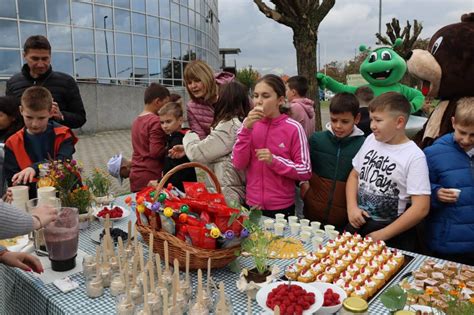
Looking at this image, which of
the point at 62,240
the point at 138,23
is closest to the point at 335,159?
the point at 62,240

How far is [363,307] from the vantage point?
138 centimetres

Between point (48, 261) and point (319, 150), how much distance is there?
1.88 metres

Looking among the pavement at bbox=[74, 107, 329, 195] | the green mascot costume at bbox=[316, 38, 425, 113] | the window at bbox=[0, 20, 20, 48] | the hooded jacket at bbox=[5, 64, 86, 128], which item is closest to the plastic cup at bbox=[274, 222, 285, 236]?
the hooded jacket at bbox=[5, 64, 86, 128]

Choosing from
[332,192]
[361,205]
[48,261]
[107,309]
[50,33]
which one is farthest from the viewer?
[50,33]

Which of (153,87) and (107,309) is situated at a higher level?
(153,87)

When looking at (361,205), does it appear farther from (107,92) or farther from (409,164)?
(107,92)

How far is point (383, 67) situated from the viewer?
468 centimetres

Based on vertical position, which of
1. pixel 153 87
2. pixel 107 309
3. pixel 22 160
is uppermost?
pixel 153 87

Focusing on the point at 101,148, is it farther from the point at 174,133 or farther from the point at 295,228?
the point at 295,228

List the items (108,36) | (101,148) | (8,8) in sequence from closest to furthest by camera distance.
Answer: (101,148) → (8,8) → (108,36)

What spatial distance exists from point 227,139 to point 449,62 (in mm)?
1770

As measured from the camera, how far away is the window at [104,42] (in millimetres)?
14820

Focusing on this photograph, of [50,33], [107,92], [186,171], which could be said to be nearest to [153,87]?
[186,171]

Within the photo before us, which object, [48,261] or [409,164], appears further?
[409,164]
